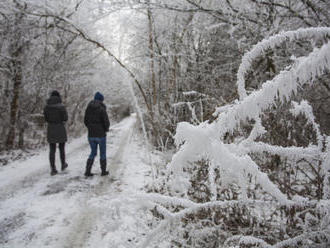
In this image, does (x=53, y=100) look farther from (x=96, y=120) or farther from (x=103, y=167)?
(x=103, y=167)

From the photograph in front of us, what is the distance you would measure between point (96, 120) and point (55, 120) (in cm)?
117

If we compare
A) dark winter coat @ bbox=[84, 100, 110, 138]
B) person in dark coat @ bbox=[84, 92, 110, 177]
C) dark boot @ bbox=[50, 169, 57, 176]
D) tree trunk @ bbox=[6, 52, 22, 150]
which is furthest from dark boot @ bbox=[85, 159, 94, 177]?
tree trunk @ bbox=[6, 52, 22, 150]

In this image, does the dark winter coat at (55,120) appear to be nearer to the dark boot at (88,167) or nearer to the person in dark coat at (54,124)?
the person in dark coat at (54,124)

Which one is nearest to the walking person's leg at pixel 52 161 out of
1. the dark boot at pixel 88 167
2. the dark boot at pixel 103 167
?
the dark boot at pixel 88 167

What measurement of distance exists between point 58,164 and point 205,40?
5626 millimetres

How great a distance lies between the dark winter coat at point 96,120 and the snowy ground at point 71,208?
106cm

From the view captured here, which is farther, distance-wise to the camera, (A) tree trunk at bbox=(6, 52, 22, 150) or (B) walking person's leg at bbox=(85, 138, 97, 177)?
(A) tree trunk at bbox=(6, 52, 22, 150)

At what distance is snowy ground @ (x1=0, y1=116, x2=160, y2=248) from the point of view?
119 inches

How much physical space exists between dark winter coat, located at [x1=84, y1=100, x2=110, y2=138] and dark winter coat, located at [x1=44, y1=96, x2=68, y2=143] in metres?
0.78

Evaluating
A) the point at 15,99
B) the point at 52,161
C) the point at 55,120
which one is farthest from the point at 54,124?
the point at 15,99

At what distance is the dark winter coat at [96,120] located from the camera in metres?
5.92

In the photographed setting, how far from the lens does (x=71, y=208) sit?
397 centimetres

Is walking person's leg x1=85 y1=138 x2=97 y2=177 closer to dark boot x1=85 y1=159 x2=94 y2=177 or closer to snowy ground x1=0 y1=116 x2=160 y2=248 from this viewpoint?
dark boot x1=85 y1=159 x2=94 y2=177

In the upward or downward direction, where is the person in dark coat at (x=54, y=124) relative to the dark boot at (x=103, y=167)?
upward
